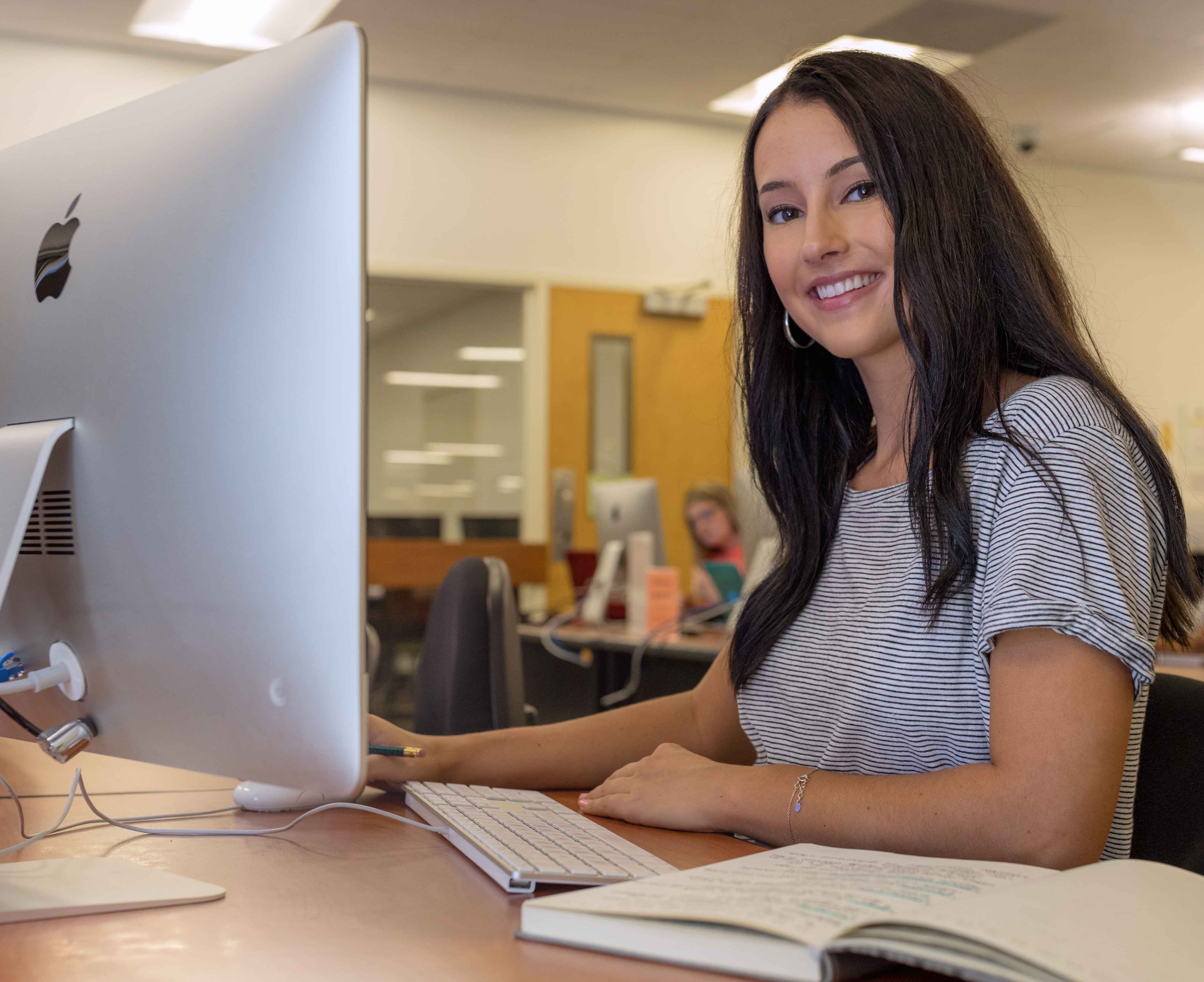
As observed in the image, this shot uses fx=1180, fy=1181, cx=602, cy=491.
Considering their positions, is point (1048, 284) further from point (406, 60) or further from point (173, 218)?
point (406, 60)

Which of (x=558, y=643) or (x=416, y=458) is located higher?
(x=416, y=458)

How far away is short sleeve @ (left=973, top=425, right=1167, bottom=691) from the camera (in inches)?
35.4

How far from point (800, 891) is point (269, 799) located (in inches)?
21.9

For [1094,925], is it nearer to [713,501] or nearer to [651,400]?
[713,501]

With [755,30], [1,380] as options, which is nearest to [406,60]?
[755,30]

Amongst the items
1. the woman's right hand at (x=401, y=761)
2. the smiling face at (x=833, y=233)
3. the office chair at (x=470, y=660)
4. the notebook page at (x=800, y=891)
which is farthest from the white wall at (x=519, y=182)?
the notebook page at (x=800, y=891)

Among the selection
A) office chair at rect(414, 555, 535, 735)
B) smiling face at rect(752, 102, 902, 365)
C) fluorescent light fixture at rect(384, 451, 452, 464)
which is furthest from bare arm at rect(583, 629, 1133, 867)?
fluorescent light fixture at rect(384, 451, 452, 464)

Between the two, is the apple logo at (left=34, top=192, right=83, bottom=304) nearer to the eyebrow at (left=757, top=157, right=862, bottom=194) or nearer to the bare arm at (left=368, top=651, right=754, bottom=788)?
the bare arm at (left=368, top=651, right=754, bottom=788)

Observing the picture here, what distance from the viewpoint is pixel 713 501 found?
4914 millimetres

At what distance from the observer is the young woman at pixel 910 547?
899 mm

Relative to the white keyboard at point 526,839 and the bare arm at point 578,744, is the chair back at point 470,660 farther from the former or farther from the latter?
the white keyboard at point 526,839

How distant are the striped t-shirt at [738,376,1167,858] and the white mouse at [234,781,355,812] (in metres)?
0.47

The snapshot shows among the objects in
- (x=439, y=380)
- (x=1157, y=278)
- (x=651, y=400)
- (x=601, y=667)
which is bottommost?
(x=601, y=667)

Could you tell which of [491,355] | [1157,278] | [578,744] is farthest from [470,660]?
[1157,278]
